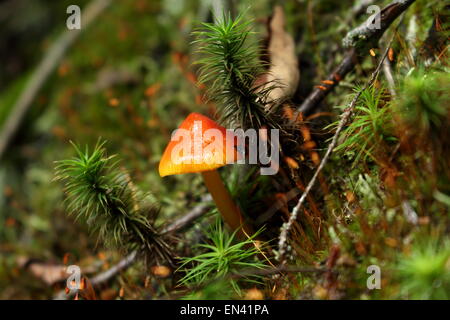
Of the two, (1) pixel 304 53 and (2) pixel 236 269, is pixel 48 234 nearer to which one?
(2) pixel 236 269

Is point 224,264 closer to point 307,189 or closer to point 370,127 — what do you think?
Answer: point 307,189

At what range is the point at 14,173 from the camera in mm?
3963

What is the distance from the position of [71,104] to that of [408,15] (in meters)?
2.80

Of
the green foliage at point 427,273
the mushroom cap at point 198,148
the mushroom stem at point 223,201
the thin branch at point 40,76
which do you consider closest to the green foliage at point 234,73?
the mushroom cap at point 198,148

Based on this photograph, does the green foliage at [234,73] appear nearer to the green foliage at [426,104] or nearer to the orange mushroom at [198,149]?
the orange mushroom at [198,149]

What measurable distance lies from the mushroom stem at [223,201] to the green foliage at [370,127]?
1.90 feet

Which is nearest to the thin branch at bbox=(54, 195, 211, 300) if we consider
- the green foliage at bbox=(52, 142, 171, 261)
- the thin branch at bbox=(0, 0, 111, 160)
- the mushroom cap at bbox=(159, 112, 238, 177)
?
the green foliage at bbox=(52, 142, 171, 261)

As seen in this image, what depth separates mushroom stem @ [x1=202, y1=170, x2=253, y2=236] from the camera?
82.5 inches

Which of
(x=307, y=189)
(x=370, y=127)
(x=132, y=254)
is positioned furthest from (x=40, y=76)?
(x=370, y=127)

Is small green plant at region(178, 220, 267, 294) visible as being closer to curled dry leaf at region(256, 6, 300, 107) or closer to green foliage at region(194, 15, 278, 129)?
green foliage at region(194, 15, 278, 129)

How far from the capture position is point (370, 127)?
1826mm

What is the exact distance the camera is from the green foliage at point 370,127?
1.80 metres

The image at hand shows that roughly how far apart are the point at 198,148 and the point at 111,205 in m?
0.50
